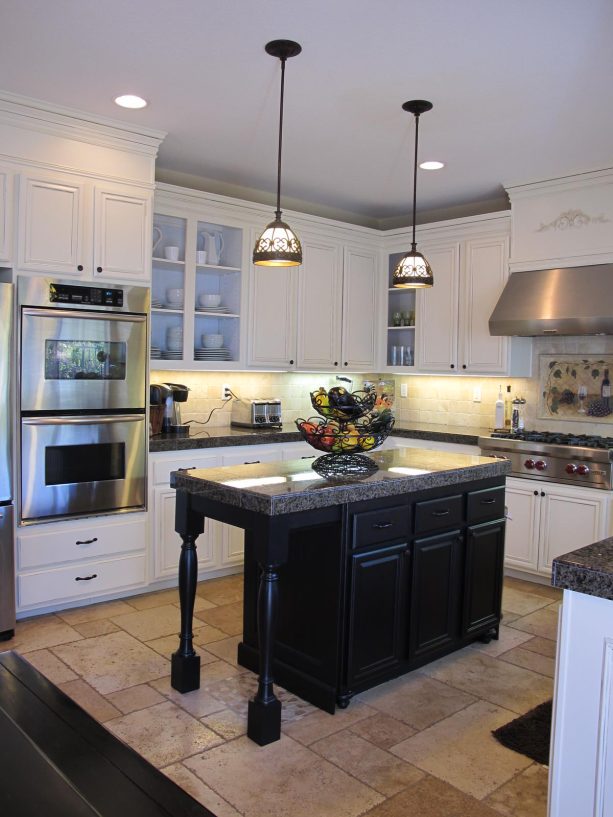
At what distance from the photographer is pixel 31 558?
3777 millimetres

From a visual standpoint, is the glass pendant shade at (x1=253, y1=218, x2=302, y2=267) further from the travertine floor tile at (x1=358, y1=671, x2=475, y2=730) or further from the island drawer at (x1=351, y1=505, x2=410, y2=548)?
the travertine floor tile at (x1=358, y1=671, x2=475, y2=730)

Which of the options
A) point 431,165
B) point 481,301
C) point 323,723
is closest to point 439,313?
point 481,301

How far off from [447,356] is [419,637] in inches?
112

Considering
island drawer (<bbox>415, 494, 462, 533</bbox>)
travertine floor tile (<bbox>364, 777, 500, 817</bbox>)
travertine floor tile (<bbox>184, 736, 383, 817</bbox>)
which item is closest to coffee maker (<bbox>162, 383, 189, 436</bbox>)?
island drawer (<bbox>415, 494, 462, 533</bbox>)

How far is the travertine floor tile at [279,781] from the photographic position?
2287 mm

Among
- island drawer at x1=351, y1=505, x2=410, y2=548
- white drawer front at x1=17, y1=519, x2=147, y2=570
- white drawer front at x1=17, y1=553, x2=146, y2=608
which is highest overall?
island drawer at x1=351, y1=505, x2=410, y2=548

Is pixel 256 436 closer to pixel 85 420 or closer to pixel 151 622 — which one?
pixel 85 420

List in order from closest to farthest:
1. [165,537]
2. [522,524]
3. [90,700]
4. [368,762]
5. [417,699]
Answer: [368,762]
[90,700]
[417,699]
[165,537]
[522,524]

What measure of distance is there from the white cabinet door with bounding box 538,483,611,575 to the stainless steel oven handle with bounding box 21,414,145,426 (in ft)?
8.82

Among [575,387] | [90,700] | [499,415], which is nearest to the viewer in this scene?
[90,700]

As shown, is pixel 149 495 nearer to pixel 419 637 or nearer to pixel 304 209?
pixel 419 637

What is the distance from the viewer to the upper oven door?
3.71m

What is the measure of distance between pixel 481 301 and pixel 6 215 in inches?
133

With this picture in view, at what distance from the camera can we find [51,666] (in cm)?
327
